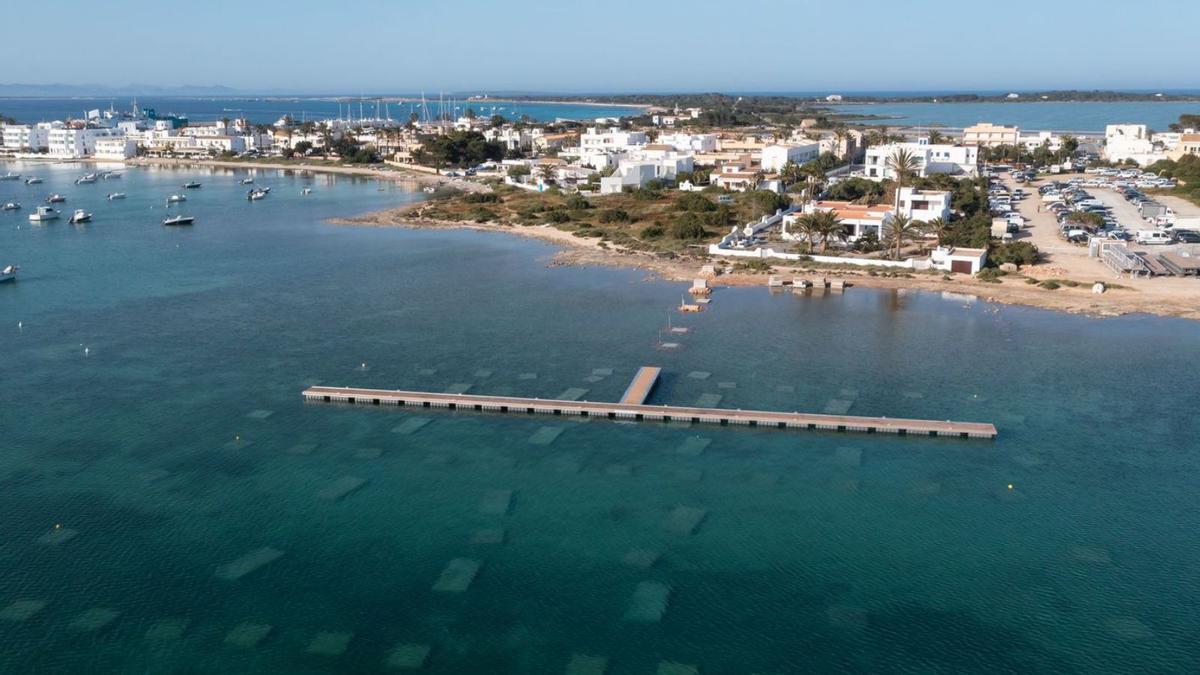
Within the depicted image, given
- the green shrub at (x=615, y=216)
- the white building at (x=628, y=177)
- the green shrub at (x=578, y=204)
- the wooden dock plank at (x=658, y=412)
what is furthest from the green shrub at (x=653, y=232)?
the wooden dock plank at (x=658, y=412)

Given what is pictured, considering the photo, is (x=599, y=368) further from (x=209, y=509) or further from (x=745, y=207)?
(x=745, y=207)

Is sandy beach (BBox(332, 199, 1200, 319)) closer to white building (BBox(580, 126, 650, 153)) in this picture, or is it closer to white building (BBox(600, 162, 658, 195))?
white building (BBox(600, 162, 658, 195))

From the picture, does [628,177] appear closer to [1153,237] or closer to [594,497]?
[1153,237]

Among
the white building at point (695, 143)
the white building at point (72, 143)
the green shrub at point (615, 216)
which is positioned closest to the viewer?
the green shrub at point (615, 216)

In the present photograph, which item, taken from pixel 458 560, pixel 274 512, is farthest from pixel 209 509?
pixel 458 560

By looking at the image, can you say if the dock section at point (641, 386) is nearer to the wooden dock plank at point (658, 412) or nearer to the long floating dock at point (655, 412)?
the long floating dock at point (655, 412)

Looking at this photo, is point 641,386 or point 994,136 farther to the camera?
point 994,136

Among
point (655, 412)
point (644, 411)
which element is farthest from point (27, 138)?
point (655, 412)
